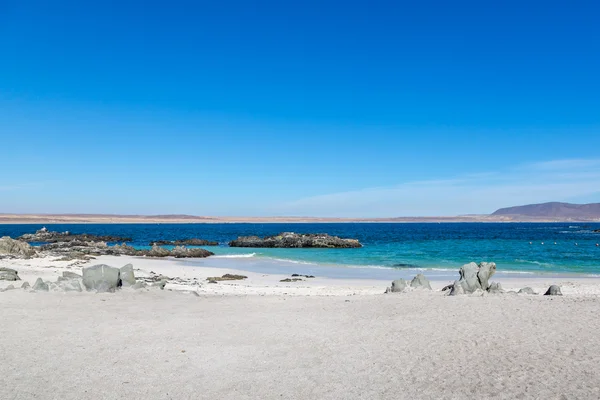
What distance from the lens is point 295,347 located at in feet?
33.1

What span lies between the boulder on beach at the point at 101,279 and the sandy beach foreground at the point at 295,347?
2.46 ft

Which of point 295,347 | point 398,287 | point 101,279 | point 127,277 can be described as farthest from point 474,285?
point 101,279

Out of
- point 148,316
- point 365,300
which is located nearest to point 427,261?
point 365,300

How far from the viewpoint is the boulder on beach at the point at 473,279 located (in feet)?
57.4

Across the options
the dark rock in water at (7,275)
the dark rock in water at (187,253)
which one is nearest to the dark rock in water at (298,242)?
the dark rock in water at (187,253)

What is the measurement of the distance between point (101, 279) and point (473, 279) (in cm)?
1360

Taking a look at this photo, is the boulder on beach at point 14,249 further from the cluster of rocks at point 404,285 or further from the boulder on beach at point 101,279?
the cluster of rocks at point 404,285

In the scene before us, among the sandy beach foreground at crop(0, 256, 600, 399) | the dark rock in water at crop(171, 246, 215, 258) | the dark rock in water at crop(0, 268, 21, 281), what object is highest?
the dark rock in water at crop(0, 268, 21, 281)

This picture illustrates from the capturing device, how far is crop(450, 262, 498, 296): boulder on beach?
1751 centimetres

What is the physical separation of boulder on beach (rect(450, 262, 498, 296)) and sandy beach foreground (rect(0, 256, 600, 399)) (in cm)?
154

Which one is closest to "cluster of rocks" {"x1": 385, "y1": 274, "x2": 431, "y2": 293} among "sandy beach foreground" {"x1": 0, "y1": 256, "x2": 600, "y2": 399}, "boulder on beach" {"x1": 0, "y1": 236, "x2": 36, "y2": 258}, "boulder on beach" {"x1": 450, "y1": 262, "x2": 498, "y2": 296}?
"boulder on beach" {"x1": 450, "y1": 262, "x2": 498, "y2": 296}

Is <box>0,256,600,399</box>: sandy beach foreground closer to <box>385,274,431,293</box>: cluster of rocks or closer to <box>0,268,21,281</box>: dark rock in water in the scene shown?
<box>385,274,431,293</box>: cluster of rocks

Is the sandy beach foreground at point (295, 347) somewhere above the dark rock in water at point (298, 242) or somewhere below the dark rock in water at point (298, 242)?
above

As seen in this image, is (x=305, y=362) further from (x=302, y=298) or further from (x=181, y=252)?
(x=181, y=252)
